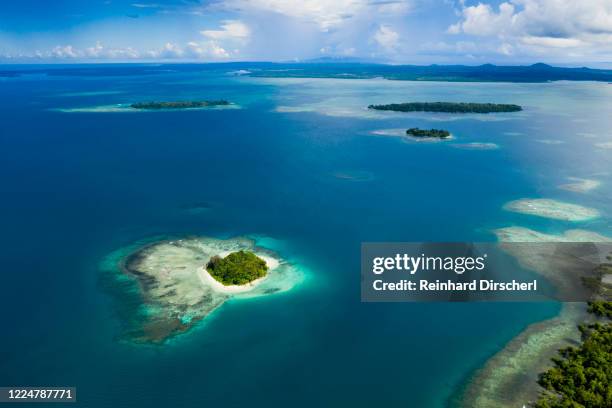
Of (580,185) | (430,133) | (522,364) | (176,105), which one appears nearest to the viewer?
(522,364)

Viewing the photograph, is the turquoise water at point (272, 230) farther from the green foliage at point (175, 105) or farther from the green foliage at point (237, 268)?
the green foliage at point (175, 105)

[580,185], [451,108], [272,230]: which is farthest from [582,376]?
[451,108]

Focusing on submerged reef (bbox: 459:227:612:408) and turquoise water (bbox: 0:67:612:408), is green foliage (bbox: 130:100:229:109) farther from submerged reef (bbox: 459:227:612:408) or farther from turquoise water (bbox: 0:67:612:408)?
submerged reef (bbox: 459:227:612:408)

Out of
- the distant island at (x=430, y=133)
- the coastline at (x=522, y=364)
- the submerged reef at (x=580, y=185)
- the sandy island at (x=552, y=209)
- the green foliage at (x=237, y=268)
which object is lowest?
the coastline at (x=522, y=364)

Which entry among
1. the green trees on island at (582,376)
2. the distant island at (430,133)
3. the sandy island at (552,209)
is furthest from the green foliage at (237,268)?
the distant island at (430,133)

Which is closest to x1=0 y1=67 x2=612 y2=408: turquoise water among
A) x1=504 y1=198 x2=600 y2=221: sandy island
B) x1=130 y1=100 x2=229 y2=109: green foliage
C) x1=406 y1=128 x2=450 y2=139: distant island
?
x1=504 y1=198 x2=600 y2=221: sandy island

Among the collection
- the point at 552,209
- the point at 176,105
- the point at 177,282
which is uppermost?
the point at 176,105

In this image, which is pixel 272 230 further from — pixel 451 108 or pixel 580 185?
pixel 451 108
